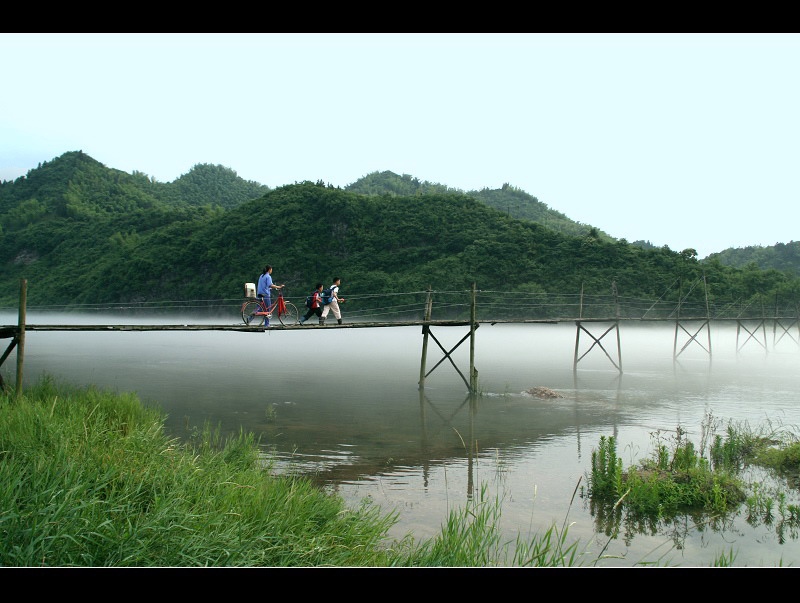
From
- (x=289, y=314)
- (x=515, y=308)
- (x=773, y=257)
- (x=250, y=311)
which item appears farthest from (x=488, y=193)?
(x=250, y=311)

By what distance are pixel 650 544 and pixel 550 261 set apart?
43467 millimetres

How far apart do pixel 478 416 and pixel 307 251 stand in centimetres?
3930

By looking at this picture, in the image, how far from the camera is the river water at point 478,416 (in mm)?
6496

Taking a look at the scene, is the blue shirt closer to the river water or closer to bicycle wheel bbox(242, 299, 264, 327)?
bicycle wheel bbox(242, 299, 264, 327)

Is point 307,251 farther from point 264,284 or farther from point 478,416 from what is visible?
point 478,416

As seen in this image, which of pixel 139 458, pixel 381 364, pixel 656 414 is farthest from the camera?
pixel 381 364

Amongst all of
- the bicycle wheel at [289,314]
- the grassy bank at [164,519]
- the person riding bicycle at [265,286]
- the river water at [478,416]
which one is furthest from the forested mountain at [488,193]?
the grassy bank at [164,519]

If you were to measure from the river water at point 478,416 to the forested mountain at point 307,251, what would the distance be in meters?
12.5

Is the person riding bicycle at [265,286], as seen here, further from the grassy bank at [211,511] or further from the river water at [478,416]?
the grassy bank at [211,511]

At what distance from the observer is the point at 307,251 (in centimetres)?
5156
